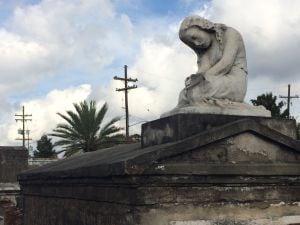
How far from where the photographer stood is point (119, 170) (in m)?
5.45

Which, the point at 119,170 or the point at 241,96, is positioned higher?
the point at 241,96

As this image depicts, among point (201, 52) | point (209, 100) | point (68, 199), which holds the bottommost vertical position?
point (68, 199)

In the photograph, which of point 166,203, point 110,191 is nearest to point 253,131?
point 166,203

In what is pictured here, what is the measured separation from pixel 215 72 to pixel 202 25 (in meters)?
0.60

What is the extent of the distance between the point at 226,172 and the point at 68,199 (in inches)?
107

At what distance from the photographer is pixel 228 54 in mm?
6676

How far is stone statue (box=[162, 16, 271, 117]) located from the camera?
636 centimetres

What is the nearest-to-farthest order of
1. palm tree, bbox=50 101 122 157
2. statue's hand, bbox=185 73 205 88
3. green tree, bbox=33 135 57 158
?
statue's hand, bbox=185 73 205 88, palm tree, bbox=50 101 122 157, green tree, bbox=33 135 57 158

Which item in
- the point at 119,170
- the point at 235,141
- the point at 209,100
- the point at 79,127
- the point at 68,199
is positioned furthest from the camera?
the point at 79,127

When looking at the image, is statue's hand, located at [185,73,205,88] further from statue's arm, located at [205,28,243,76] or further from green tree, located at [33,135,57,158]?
green tree, located at [33,135,57,158]

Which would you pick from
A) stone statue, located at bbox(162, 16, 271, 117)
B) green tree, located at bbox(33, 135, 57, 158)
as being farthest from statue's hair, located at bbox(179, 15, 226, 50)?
green tree, located at bbox(33, 135, 57, 158)

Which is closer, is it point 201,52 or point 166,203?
point 166,203

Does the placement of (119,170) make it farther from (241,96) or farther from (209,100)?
(241,96)

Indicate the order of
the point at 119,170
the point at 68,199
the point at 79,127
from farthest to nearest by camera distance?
the point at 79,127
the point at 68,199
the point at 119,170
